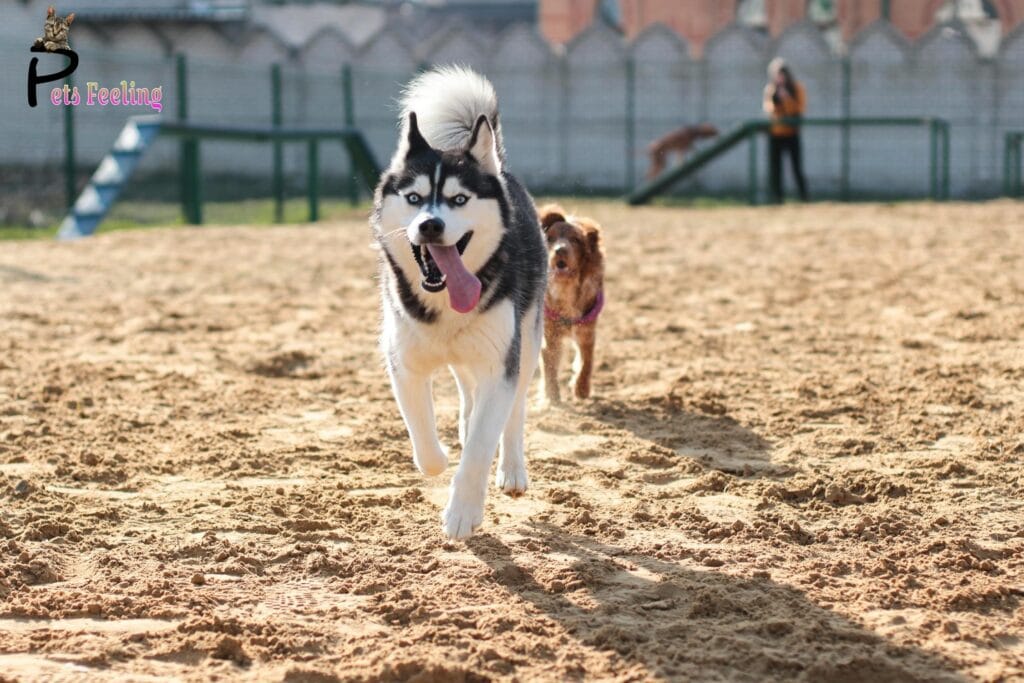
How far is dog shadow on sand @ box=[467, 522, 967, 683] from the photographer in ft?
11.4

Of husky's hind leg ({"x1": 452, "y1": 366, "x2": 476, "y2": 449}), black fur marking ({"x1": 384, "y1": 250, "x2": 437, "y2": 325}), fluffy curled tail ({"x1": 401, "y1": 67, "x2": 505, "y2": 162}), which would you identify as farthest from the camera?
fluffy curled tail ({"x1": 401, "y1": 67, "x2": 505, "y2": 162})

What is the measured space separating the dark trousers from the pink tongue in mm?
16947

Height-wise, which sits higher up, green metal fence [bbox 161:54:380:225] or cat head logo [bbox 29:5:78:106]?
cat head logo [bbox 29:5:78:106]

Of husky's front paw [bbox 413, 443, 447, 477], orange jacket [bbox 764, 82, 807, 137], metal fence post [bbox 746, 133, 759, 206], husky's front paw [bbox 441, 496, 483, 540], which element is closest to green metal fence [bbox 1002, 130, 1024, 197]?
orange jacket [bbox 764, 82, 807, 137]

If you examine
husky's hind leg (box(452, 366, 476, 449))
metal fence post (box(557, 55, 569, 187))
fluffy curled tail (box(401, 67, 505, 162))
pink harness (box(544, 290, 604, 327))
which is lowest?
husky's hind leg (box(452, 366, 476, 449))

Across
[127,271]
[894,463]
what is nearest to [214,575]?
[894,463]

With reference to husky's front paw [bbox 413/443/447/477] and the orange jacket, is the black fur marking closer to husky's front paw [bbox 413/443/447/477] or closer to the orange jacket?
husky's front paw [bbox 413/443/447/477]

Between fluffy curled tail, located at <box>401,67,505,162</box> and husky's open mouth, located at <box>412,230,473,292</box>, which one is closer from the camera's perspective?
husky's open mouth, located at <box>412,230,473,292</box>

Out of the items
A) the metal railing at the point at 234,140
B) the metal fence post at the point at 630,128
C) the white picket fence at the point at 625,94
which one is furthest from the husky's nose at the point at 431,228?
the metal fence post at the point at 630,128

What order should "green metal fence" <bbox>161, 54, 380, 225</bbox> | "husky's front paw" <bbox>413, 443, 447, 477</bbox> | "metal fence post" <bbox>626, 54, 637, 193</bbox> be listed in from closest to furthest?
1. "husky's front paw" <bbox>413, 443, 447, 477</bbox>
2. "green metal fence" <bbox>161, 54, 380, 225</bbox>
3. "metal fence post" <bbox>626, 54, 637, 193</bbox>

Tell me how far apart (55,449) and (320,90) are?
1848cm

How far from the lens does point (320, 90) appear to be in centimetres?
2366

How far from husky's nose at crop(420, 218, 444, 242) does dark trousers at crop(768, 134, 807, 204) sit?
17081 mm

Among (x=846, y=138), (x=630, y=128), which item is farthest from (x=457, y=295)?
(x=630, y=128)
